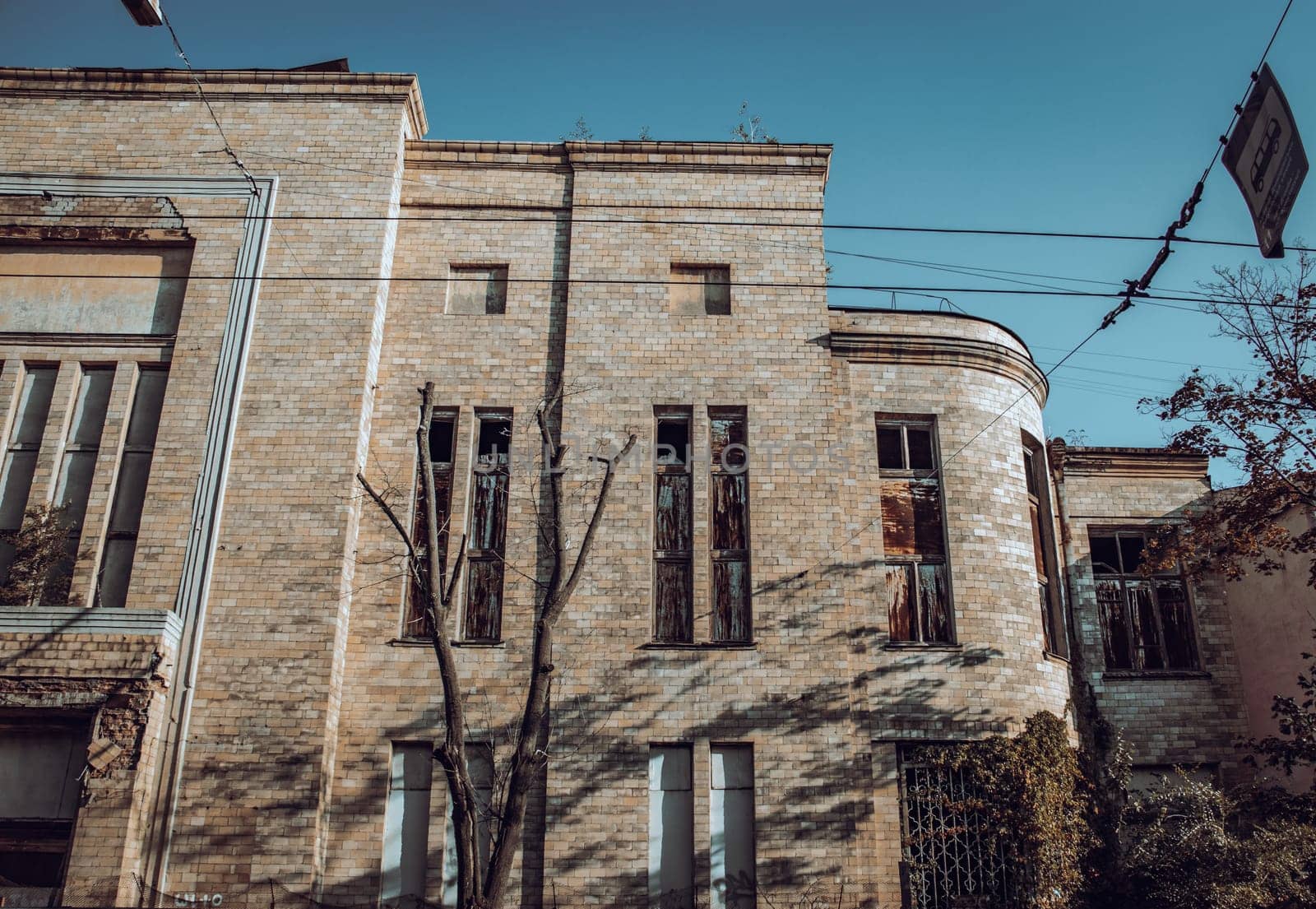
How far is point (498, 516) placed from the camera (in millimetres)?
16828

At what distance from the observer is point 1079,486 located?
19.5 metres

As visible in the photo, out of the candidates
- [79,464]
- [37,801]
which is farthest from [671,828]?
[79,464]

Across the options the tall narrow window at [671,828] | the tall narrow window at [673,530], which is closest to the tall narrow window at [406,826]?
the tall narrow window at [671,828]

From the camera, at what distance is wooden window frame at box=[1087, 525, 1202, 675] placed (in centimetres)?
1848

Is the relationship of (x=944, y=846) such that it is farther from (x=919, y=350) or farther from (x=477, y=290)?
(x=477, y=290)

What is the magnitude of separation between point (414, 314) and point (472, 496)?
319 centimetres

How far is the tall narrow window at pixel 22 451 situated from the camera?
16.3 meters

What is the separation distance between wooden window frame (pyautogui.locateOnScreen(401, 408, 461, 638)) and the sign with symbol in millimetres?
10400

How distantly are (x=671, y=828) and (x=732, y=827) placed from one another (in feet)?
2.69

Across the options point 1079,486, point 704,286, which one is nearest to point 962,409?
point 1079,486

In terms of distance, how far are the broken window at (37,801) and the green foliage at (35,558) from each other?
6.67ft

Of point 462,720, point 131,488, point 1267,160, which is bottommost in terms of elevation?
point 462,720

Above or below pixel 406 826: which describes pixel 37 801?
above

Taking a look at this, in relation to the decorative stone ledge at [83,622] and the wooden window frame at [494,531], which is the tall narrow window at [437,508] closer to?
the wooden window frame at [494,531]
